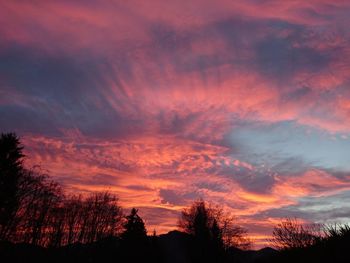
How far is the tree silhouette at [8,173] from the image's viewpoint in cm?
3613

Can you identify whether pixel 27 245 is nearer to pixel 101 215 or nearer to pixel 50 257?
pixel 50 257

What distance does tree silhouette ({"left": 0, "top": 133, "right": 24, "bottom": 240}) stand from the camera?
119 ft

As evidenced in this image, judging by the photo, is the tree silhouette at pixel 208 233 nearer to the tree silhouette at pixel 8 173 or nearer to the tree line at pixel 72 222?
the tree line at pixel 72 222

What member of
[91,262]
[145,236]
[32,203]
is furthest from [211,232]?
[32,203]

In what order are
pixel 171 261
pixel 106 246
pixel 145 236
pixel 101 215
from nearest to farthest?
pixel 145 236
pixel 106 246
pixel 101 215
pixel 171 261

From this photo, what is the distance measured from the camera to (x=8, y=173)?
37.2m

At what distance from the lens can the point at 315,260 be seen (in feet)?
20.0

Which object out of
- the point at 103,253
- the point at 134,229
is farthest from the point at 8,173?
the point at 103,253

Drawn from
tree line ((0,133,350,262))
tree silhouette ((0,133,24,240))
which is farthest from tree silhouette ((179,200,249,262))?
tree silhouette ((0,133,24,240))

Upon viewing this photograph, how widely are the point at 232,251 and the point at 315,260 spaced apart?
61721mm

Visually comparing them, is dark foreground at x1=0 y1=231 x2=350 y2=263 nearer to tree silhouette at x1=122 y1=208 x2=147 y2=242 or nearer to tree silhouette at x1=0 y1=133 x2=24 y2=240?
tree silhouette at x1=122 y1=208 x2=147 y2=242

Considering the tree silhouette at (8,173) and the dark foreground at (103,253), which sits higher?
the tree silhouette at (8,173)

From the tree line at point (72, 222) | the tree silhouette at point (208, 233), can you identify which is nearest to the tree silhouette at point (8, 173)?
the tree line at point (72, 222)

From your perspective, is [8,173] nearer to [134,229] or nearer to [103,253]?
[134,229]
